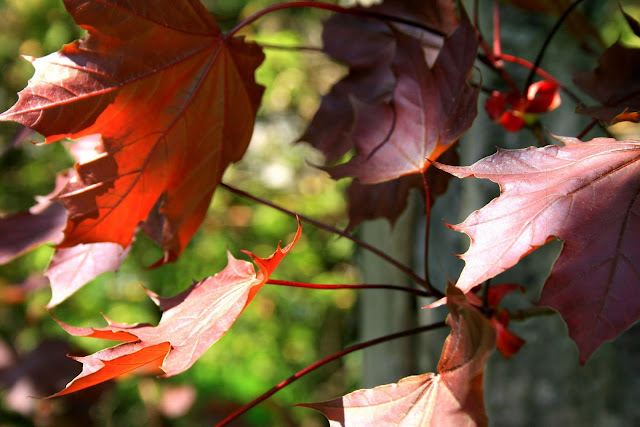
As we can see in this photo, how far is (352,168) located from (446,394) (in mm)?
261

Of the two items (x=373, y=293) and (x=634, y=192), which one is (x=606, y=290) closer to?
(x=634, y=192)

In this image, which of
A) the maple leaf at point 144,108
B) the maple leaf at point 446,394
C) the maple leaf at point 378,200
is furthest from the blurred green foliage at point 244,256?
the maple leaf at point 446,394

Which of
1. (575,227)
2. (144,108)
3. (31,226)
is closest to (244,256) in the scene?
(31,226)

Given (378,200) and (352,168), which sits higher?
(352,168)

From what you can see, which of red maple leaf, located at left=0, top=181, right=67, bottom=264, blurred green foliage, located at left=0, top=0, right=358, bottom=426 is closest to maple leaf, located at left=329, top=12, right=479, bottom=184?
red maple leaf, located at left=0, top=181, right=67, bottom=264

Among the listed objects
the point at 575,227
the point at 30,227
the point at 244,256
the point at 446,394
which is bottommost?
the point at 244,256

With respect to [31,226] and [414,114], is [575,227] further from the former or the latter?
[31,226]

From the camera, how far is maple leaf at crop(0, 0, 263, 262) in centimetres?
53

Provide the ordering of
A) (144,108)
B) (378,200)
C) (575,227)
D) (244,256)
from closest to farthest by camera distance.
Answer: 1. (575,227)
2. (144,108)
3. (378,200)
4. (244,256)

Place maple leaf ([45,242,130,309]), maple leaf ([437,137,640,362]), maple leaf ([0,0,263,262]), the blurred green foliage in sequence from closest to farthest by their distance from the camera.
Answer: maple leaf ([437,137,640,362]), maple leaf ([0,0,263,262]), maple leaf ([45,242,130,309]), the blurred green foliage

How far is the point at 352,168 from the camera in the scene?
0.60m

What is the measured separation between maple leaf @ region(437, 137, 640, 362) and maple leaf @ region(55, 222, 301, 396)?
14 cm

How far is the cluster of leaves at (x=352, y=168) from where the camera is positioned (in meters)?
0.40

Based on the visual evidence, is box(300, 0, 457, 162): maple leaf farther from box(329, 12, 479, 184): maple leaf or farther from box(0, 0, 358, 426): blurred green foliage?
box(0, 0, 358, 426): blurred green foliage
